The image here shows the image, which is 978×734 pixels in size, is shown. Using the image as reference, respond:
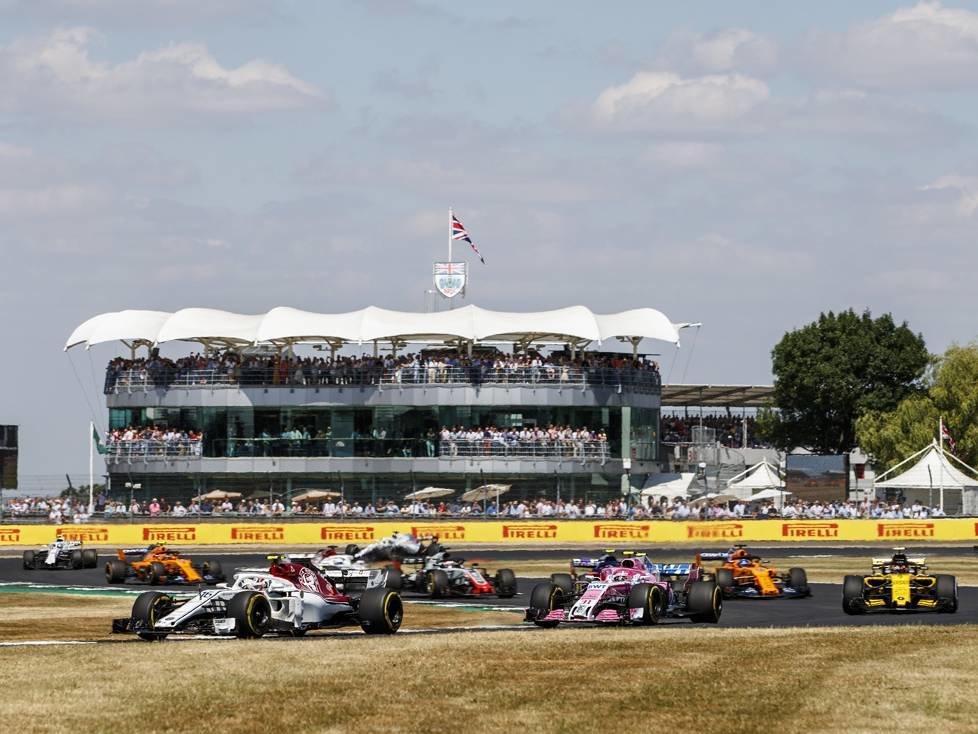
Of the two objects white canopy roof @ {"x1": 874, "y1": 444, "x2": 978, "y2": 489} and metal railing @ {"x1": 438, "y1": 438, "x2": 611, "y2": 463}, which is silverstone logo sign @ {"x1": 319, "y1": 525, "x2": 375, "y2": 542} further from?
white canopy roof @ {"x1": 874, "y1": 444, "x2": 978, "y2": 489}

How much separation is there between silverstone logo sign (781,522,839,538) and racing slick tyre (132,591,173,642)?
154 ft

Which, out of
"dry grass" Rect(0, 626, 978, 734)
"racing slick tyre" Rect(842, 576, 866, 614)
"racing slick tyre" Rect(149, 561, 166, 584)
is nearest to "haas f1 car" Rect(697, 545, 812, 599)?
"racing slick tyre" Rect(842, 576, 866, 614)

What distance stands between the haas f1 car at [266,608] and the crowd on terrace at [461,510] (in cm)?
4600

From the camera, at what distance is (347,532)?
69.3m

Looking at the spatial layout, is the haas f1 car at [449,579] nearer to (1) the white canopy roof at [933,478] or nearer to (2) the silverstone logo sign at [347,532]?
(2) the silverstone logo sign at [347,532]

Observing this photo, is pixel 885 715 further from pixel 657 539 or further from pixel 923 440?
pixel 923 440

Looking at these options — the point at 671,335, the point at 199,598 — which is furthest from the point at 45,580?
the point at 671,335

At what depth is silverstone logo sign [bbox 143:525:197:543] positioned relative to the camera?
69.8m

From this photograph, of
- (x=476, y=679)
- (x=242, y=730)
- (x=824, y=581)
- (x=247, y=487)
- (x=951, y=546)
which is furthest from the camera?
(x=247, y=487)

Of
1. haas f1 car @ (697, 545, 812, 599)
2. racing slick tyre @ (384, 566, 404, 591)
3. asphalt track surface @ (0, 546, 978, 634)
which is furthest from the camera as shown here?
racing slick tyre @ (384, 566, 404, 591)

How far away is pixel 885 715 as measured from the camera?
712 inches

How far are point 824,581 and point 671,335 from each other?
4017cm

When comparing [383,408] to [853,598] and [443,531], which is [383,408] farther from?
[853,598]

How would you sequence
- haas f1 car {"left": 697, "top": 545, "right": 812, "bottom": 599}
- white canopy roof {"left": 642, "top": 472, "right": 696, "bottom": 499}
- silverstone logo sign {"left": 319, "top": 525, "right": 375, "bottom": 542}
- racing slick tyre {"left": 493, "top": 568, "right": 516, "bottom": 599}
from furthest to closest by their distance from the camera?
white canopy roof {"left": 642, "top": 472, "right": 696, "bottom": 499} → silverstone logo sign {"left": 319, "top": 525, "right": 375, "bottom": 542} → racing slick tyre {"left": 493, "top": 568, "right": 516, "bottom": 599} → haas f1 car {"left": 697, "top": 545, "right": 812, "bottom": 599}
